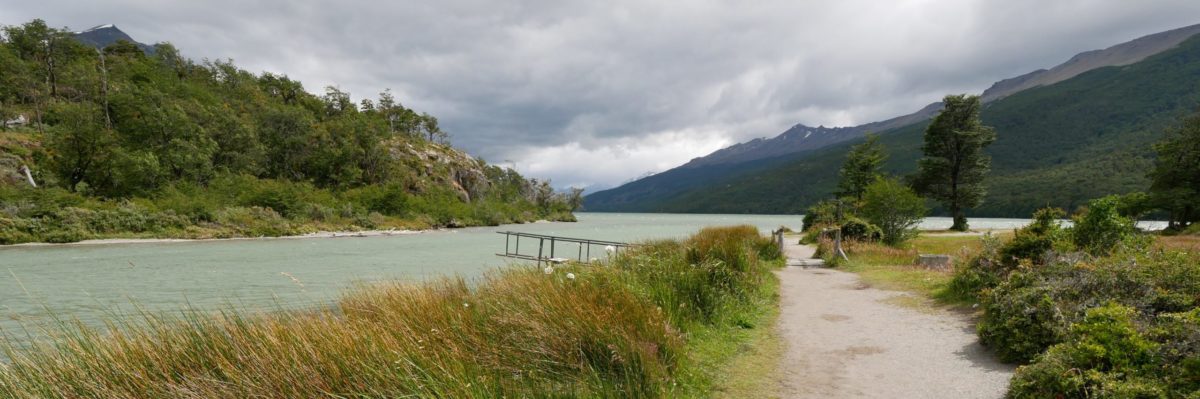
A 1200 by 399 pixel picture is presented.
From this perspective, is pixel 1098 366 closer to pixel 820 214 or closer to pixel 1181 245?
pixel 1181 245

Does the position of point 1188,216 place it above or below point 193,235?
above

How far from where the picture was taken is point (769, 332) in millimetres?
9367

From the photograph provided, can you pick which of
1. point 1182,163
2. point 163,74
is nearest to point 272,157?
point 163,74

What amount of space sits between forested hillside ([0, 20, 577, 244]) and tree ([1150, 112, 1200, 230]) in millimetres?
72928

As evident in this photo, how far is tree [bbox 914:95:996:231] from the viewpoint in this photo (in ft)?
153

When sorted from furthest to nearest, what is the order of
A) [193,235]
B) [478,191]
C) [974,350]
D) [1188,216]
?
[478,191]
[193,235]
[1188,216]
[974,350]

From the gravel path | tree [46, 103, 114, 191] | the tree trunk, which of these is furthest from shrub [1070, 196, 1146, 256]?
tree [46, 103, 114, 191]

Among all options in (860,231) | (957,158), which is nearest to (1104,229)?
(860,231)

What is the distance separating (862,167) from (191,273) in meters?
53.4

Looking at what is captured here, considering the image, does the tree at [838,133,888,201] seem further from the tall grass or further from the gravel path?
the tall grass

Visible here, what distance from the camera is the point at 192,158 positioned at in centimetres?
6038

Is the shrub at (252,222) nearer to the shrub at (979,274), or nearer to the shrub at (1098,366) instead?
the shrub at (979,274)

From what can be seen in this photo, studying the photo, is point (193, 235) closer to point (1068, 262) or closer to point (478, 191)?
point (1068, 262)

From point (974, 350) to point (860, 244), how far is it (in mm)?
17371
